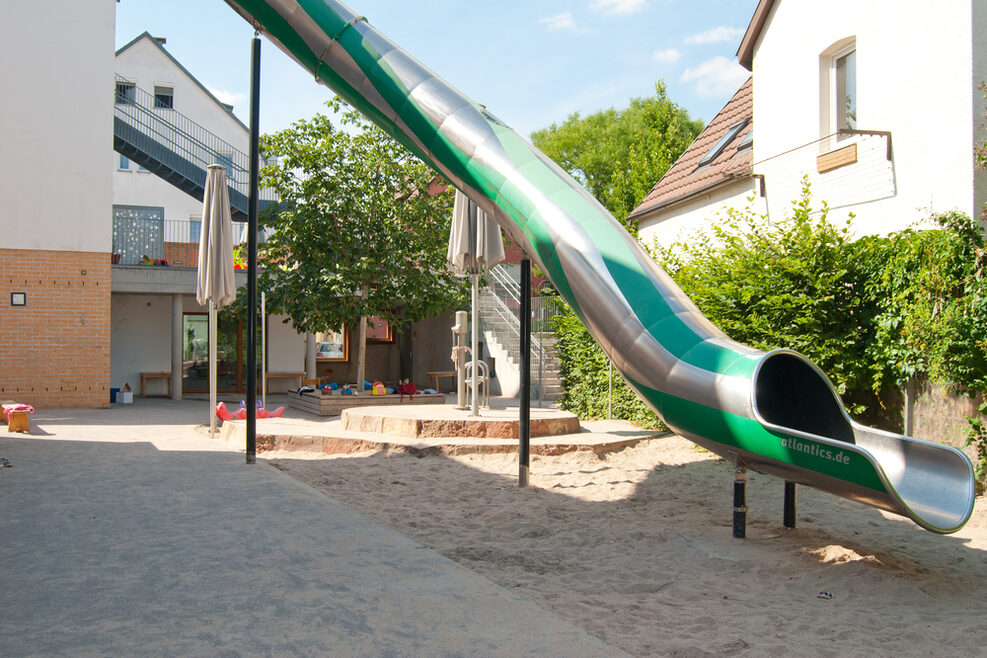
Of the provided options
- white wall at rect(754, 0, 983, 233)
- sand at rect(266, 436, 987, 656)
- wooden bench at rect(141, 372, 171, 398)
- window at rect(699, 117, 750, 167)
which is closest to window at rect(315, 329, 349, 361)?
wooden bench at rect(141, 372, 171, 398)

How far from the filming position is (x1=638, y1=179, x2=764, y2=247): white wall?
41.5 ft

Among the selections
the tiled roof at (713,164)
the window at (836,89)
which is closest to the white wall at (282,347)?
the tiled roof at (713,164)

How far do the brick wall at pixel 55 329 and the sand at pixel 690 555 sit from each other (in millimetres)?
9856

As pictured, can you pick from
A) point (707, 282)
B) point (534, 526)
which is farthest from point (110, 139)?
point (534, 526)

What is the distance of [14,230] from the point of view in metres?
15.6

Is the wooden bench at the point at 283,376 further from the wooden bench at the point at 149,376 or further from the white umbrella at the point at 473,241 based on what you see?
the white umbrella at the point at 473,241

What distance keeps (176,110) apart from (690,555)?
30025 mm

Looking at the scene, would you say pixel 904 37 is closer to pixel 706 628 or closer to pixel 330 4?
pixel 330 4

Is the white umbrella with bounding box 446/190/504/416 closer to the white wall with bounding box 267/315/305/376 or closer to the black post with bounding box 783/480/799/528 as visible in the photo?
the black post with bounding box 783/480/799/528

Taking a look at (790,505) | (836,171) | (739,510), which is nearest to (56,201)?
(836,171)

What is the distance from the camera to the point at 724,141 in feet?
49.5

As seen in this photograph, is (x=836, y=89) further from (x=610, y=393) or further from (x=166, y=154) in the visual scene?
(x=166, y=154)

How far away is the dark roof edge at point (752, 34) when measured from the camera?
37.7ft

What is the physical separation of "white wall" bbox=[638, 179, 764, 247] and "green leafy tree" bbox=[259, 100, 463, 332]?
4.79 meters
